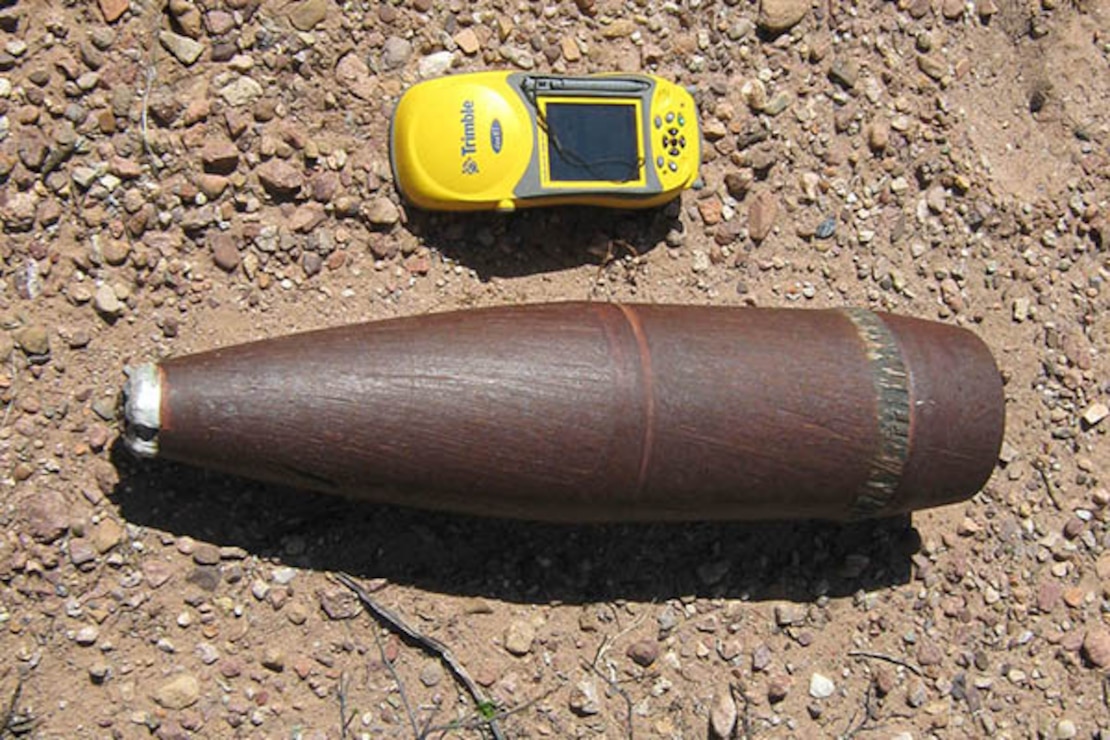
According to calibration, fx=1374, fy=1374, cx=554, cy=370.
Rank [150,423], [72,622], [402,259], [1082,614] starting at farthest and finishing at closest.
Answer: [1082,614] < [402,259] < [72,622] < [150,423]

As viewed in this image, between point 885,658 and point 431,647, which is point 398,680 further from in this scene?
point 885,658

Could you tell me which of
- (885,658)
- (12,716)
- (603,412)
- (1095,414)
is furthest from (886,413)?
(12,716)

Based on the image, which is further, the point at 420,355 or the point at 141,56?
the point at 141,56

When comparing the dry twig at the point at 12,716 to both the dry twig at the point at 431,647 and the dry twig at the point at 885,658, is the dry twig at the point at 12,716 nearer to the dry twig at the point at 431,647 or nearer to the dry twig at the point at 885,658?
the dry twig at the point at 431,647

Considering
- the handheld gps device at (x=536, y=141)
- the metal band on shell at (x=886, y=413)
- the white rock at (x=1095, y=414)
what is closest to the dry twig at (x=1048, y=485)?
the white rock at (x=1095, y=414)

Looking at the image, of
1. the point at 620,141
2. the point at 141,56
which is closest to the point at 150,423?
the point at 141,56

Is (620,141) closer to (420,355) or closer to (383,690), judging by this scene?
(420,355)

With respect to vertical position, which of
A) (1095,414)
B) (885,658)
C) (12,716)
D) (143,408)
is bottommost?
(12,716)
